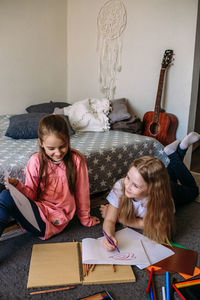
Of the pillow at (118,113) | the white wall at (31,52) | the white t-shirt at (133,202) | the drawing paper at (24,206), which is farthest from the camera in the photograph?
the white wall at (31,52)

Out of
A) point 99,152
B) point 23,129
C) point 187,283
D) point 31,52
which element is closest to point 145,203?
point 187,283

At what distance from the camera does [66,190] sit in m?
1.46

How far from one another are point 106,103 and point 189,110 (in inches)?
30.4

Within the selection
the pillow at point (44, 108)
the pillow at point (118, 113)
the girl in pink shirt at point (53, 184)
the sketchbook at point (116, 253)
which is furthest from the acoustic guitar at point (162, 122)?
the sketchbook at point (116, 253)

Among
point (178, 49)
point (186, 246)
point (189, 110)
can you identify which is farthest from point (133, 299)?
point (178, 49)

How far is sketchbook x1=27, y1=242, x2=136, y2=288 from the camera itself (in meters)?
1.13

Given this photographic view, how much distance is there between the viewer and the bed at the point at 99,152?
160 cm

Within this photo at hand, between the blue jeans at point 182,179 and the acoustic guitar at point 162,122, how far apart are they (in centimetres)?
50

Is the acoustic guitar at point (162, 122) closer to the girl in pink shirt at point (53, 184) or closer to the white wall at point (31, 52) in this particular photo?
the girl in pink shirt at point (53, 184)

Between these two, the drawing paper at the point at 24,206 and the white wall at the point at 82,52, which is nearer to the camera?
the drawing paper at the point at 24,206

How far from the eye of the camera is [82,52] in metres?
3.16

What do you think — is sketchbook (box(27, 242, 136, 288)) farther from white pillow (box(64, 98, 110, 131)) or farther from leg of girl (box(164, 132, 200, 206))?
white pillow (box(64, 98, 110, 131))

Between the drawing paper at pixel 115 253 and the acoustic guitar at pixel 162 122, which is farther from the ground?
the acoustic guitar at pixel 162 122

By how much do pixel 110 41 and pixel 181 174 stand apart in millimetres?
1712
